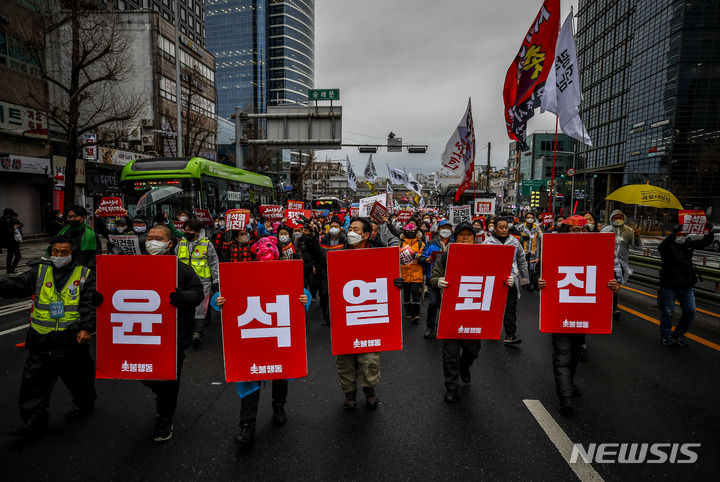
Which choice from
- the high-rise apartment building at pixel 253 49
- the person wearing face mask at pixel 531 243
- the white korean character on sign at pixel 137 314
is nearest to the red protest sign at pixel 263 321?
the white korean character on sign at pixel 137 314

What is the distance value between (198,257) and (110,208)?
421 centimetres

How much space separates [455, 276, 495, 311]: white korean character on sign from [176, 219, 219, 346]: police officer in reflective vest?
3.79 meters

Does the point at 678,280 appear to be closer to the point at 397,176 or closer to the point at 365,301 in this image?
the point at 365,301

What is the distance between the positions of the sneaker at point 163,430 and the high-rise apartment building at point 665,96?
37359mm

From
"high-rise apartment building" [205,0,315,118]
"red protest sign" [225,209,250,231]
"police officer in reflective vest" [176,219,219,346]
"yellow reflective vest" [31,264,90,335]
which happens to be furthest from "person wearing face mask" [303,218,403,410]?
"high-rise apartment building" [205,0,315,118]

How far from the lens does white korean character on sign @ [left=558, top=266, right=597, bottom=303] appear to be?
155 inches

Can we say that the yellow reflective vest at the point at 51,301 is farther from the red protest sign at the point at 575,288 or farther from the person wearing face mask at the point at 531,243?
the person wearing face mask at the point at 531,243

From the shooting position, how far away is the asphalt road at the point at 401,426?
2.88m

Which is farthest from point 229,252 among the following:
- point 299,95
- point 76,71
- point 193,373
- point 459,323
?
point 299,95

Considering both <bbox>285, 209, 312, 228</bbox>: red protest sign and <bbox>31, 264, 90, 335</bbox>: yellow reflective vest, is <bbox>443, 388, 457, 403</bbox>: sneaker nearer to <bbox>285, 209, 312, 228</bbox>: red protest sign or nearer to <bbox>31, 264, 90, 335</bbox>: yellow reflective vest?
<bbox>285, 209, 312, 228</bbox>: red protest sign

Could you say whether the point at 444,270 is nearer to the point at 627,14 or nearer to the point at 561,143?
the point at 627,14

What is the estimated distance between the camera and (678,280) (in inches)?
212

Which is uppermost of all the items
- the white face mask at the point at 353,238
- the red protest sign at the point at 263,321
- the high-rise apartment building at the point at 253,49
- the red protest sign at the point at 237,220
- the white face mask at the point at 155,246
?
the high-rise apartment building at the point at 253,49

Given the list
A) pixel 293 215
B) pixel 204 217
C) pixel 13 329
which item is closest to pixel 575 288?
pixel 293 215
